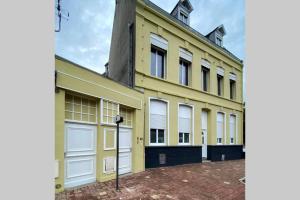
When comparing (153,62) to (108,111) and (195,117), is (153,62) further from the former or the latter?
(108,111)

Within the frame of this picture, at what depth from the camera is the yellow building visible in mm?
5152

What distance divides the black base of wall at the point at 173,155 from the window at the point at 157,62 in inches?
146

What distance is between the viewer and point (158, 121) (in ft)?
29.6

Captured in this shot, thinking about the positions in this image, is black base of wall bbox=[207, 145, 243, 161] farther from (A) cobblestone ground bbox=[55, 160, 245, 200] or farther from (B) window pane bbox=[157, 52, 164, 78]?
(B) window pane bbox=[157, 52, 164, 78]

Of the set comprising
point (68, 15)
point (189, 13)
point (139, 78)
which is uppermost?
point (189, 13)

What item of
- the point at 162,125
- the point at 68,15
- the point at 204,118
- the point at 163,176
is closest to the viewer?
the point at 68,15

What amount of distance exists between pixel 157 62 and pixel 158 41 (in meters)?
1.03

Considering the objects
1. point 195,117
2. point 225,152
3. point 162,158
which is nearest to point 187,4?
point 195,117

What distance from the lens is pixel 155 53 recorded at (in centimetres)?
941

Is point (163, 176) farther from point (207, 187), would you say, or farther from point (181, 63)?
point (181, 63)

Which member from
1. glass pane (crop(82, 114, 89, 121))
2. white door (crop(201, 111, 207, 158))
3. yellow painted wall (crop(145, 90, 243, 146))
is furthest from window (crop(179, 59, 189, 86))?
glass pane (crop(82, 114, 89, 121))

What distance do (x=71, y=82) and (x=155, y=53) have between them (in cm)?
539

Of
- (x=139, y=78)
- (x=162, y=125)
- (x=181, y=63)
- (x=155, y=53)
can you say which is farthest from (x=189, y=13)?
(x=162, y=125)

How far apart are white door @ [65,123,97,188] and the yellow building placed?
1.0 inches
